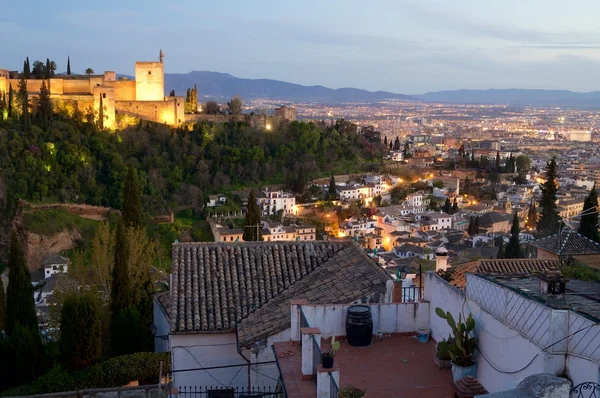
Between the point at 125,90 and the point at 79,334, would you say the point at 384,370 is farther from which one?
the point at 125,90

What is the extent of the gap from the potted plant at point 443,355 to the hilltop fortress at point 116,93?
44.5 meters

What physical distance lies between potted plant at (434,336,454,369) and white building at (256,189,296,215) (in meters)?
44.0

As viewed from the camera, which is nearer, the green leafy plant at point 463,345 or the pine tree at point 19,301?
the green leafy plant at point 463,345

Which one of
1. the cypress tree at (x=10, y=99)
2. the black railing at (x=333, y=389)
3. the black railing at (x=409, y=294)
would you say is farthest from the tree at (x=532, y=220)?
the black railing at (x=333, y=389)

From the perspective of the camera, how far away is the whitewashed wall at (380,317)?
7.53m

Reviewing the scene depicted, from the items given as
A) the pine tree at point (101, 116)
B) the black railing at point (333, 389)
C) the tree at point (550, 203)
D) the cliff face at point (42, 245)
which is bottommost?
the cliff face at point (42, 245)

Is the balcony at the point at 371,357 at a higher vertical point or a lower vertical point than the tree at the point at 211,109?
lower

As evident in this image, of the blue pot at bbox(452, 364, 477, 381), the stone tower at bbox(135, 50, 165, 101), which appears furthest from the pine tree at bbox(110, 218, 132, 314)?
the stone tower at bbox(135, 50, 165, 101)

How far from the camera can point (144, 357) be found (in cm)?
1134

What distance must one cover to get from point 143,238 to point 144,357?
29.7 feet

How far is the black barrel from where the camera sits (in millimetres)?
7254

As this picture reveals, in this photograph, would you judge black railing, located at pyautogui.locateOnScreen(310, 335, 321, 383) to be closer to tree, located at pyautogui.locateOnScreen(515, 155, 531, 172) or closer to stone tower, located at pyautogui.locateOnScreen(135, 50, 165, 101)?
stone tower, located at pyautogui.locateOnScreen(135, 50, 165, 101)

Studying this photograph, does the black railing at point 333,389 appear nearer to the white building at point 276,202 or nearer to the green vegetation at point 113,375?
the green vegetation at point 113,375

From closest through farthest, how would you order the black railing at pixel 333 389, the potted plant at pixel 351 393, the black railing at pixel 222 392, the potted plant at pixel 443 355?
the black railing at pixel 333 389
the potted plant at pixel 351 393
the potted plant at pixel 443 355
the black railing at pixel 222 392
